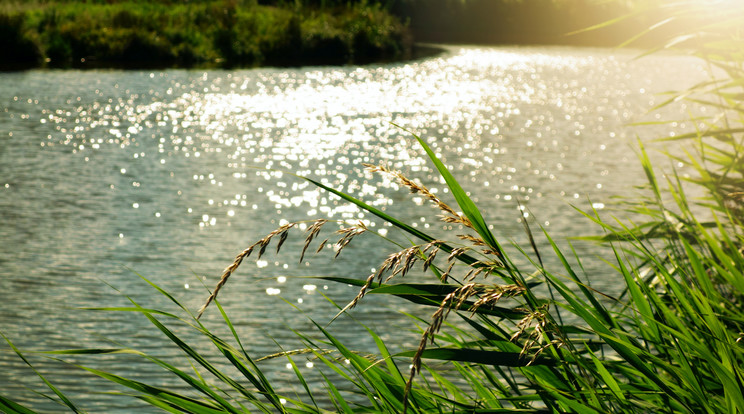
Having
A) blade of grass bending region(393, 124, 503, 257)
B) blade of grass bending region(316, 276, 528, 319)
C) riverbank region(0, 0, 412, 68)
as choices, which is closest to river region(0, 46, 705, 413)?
blade of grass bending region(316, 276, 528, 319)

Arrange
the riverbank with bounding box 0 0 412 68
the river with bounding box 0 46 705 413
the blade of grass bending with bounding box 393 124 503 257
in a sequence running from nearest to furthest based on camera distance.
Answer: the blade of grass bending with bounding box 393 124 503 257 < the river with bounding box 0 46 705 413 < the riverbank with bounding box 0 0 412 68

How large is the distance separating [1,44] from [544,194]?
17381 mm

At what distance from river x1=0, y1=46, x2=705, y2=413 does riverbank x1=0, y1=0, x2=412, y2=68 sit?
2623 millimetres

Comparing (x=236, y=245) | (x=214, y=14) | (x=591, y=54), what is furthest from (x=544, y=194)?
(x=591, y=54)

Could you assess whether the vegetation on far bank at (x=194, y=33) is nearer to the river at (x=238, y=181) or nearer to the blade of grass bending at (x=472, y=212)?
the river at (x=238, y=181)

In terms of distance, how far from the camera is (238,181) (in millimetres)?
10273

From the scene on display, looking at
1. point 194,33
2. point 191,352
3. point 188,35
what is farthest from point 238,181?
point 194,33

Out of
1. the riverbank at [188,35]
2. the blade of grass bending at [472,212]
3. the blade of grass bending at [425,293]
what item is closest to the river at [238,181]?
the blade of grass bending at [425,293]

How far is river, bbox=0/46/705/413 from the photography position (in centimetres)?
557

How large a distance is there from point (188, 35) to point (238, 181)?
16544mm

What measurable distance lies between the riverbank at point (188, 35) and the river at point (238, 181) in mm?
2623

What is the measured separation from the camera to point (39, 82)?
62.3 ft

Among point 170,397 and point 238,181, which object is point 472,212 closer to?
point 170,397

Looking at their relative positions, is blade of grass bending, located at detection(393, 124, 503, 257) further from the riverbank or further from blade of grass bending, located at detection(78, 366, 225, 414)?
the riverbank
